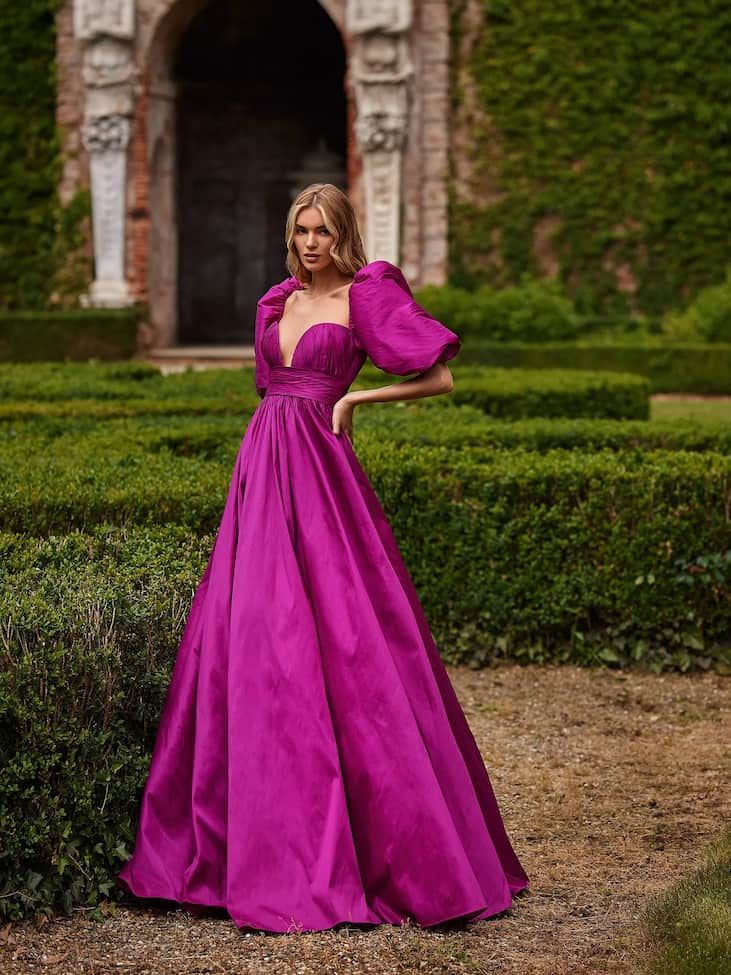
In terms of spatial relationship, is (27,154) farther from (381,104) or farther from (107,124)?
(381,104)

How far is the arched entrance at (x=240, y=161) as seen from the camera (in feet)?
64.2

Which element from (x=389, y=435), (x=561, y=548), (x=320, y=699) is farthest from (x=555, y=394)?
(x=320, y=699)

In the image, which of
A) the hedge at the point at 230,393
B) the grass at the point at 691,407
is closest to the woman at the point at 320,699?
the hedge at the point at 230,393

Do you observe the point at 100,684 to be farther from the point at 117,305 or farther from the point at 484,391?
the point at 117,305

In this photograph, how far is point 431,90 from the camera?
15.5 metres

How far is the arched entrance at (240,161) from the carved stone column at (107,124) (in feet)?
12.1

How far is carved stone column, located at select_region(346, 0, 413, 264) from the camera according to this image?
1500 centimetres

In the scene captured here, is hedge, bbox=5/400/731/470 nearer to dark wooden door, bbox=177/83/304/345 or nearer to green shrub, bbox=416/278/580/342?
green shrub, bbox=416/278/580/342

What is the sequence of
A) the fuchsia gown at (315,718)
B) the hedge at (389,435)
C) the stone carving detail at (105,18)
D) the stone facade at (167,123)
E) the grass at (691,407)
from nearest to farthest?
the fuchsia gown at (315,718) < the hedge at (389,435) < the grass at (691,407) < the stone facade at (167,123) < the stone carving detail at (105,18)

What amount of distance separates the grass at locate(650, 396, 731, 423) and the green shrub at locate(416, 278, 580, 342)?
1679 millimetres

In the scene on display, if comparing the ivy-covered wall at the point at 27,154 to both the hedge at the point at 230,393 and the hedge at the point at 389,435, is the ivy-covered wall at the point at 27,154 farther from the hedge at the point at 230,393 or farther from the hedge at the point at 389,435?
the hedge at the point at 389,435

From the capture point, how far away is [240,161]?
64.7ft

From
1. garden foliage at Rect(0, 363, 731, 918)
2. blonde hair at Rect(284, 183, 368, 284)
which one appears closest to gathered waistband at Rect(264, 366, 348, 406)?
blonde hair at Rect(284, 183, 368, 284)

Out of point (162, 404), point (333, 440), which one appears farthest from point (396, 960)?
point (162, 404)
